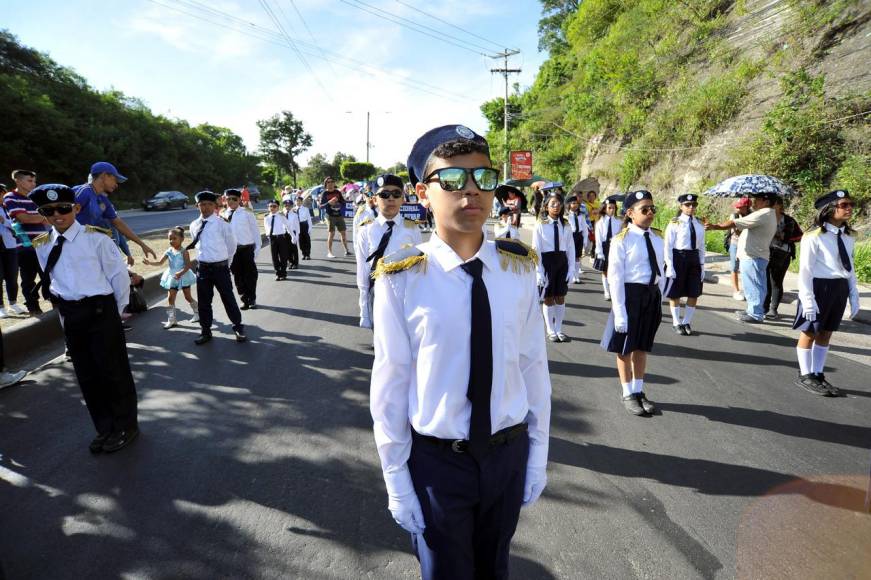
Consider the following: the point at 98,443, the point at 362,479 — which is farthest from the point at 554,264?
the point at 98,443

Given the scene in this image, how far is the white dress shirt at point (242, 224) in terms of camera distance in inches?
318

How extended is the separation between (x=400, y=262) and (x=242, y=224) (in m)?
7.38

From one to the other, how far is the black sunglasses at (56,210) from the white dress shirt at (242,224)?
438 cm

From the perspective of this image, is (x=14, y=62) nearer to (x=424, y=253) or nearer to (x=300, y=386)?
(x=300, y=386)

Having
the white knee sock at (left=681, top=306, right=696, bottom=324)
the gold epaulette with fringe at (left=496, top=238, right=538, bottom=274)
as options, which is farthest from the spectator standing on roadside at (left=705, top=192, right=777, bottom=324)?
the gold epaulette with fringe at (left=496, top=238, right=538, bottom=274)

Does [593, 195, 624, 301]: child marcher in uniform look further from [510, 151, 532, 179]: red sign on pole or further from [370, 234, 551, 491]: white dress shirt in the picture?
[510, 151, 532, 179]: red sign on pole

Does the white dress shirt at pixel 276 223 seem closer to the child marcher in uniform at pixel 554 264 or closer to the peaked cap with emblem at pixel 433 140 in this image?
the child marcher in uniform at pixel 554 264

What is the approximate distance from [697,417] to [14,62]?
42680 mm

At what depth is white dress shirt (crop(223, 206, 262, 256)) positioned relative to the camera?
808 centimetres

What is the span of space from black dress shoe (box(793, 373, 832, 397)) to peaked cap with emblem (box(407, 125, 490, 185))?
5067 millimetres

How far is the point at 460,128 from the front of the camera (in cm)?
183

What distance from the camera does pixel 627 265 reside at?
171 inches

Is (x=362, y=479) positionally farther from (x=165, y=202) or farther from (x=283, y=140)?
(x=283, y=140)

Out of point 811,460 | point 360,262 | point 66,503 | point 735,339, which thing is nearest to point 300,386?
point 360,262
